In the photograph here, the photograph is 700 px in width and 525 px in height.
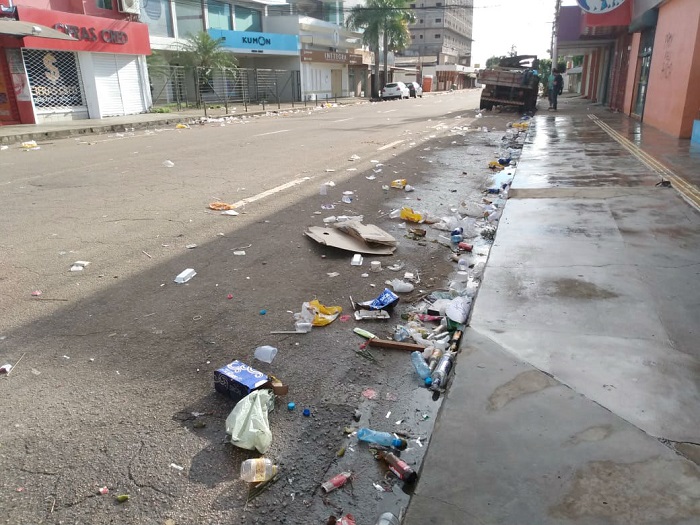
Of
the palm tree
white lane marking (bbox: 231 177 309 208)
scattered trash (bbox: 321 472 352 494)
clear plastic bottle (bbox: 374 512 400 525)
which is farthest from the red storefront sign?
the palm tree

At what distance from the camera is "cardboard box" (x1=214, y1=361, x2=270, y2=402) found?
284cm

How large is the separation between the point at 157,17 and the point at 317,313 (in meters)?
32.0

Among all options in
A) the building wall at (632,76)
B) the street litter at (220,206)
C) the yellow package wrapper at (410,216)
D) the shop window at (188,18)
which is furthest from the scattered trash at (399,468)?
the shop window at (188,18)

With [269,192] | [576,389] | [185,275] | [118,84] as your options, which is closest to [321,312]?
[185,275]

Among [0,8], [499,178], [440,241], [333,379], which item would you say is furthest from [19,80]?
[333,379]

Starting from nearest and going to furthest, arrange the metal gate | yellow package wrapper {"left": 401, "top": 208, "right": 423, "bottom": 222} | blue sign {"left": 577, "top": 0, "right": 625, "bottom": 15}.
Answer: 1. yellow package wrapper {"left": 401, "top": 208, "right": 423, "bottom": 222}
2. blue sign {"left": 577, "top": 0, "right": 625, "bottom": 15}
3. the metal gate

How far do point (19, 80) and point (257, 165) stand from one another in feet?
49.4

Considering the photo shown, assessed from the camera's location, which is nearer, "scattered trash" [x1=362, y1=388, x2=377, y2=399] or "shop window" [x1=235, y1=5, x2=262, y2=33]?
"scattered trash" [x1=362, y1=388, x2=377, y2=399]

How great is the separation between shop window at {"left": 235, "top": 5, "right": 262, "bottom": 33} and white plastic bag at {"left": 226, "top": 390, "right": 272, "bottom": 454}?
130 feet

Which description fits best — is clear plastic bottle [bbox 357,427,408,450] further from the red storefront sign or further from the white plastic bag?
the red storefront sign

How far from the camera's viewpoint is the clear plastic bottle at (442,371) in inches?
122

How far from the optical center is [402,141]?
14.2m

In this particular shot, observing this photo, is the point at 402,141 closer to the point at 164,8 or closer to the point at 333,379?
the point at 333,379

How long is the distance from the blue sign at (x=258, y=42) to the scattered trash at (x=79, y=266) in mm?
30403
